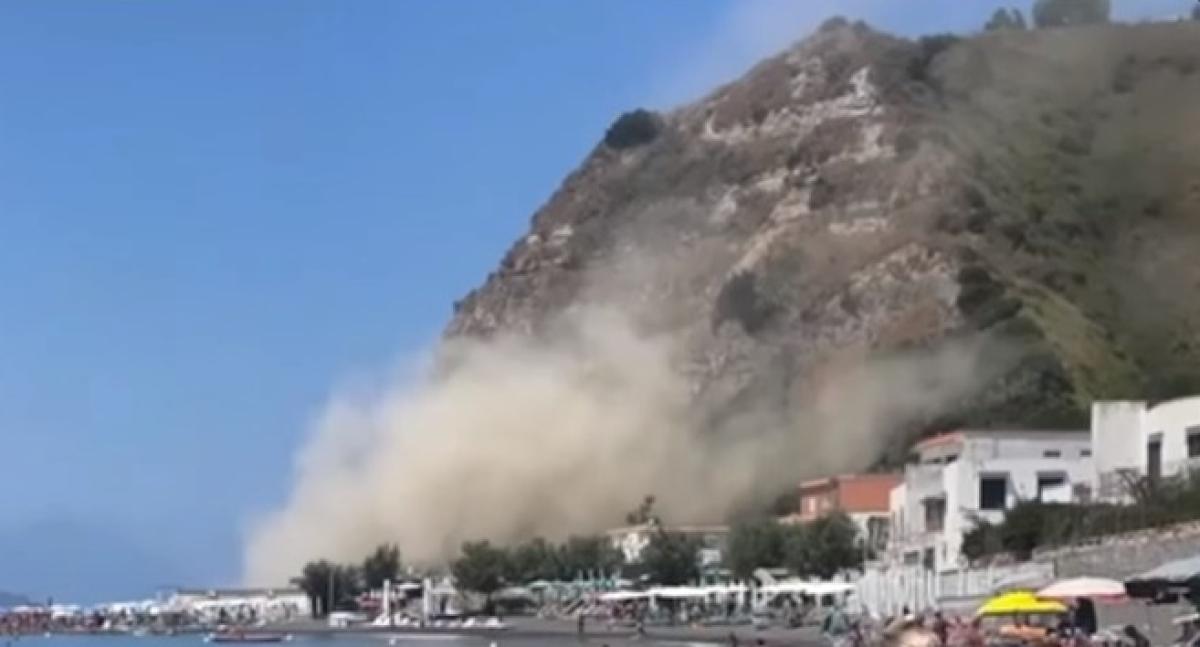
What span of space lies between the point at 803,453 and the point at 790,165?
42.1 m

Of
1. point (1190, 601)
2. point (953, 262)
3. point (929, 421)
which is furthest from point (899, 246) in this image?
point (1190, 601)

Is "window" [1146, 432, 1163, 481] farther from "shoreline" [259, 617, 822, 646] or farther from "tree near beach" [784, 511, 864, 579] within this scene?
"tree near beach" [784, 511, 864, 579]

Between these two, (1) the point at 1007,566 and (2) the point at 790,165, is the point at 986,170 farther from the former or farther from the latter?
(1) the point at 1007,566

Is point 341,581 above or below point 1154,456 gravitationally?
below

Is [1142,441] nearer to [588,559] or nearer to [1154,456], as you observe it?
[1154,456]

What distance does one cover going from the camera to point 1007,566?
5688cm

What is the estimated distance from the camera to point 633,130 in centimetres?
18438

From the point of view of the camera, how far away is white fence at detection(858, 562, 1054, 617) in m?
53.4

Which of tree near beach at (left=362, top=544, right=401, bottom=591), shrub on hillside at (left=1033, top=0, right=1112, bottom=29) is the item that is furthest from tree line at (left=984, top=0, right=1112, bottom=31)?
tree near beach at (left=362, top=544, right=401, bottom=591)

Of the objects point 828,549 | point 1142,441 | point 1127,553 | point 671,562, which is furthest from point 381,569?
point 1127,553

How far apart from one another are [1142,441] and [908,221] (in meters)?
71.4

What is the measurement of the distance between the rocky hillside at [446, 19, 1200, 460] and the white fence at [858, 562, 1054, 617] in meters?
19.4

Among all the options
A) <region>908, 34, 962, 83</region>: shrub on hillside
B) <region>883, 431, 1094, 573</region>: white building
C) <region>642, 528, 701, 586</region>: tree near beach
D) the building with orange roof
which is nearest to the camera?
<region>883, 431, 1094, 573</region>: white building

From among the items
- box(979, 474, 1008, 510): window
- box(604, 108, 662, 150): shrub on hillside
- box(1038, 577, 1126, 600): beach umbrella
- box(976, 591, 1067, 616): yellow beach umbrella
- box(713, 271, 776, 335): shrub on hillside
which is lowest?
box(976, 591, 1067, 616): yellow beach umbrella
